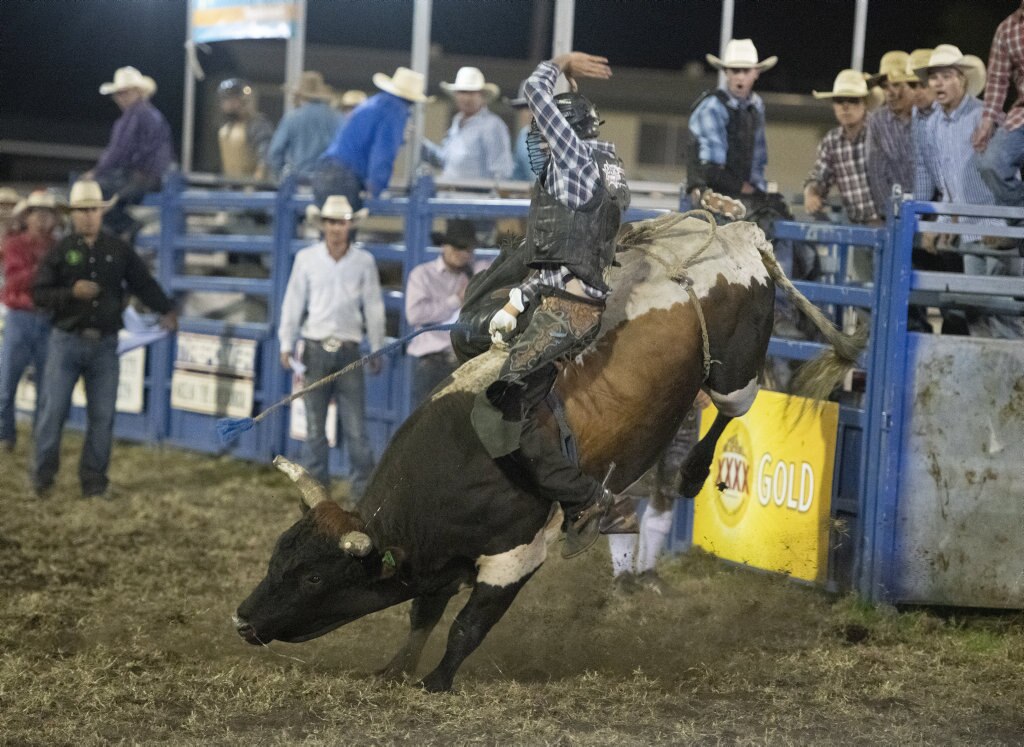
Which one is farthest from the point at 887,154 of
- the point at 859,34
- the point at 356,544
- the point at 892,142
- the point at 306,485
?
the point at 356,544

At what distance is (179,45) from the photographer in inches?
966

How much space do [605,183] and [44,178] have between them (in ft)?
61.8

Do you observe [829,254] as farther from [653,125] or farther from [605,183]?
[653,125]

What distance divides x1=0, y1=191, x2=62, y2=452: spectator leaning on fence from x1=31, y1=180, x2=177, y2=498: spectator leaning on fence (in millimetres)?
914

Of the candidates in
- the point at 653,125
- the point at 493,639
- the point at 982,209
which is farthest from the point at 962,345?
the point at 653,125

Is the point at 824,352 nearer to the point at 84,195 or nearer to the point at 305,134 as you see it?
the point at 84,195

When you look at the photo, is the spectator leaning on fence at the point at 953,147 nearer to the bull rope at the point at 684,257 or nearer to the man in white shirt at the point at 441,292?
the bull rope at the point at 684,257

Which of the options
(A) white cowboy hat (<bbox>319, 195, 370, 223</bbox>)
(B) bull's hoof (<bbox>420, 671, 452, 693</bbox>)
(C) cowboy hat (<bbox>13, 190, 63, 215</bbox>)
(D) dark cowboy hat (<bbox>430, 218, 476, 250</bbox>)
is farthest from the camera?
(C) cowboy hat (<bbox>13, 190, 63, 215</bbox>)

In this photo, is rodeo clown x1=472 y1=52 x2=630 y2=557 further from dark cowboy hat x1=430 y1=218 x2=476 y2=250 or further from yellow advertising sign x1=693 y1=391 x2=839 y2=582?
dark cowboy hat x1=430 y1=218 x2=476 y2=250

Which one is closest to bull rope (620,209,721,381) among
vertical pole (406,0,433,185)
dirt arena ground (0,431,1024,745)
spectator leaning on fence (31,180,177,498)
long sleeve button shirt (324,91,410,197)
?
dirt arena ground (0,431,1024,745)

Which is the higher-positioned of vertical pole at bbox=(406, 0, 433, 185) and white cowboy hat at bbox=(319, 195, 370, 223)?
vertical pole at bbox=(406, 0, 433, 185)

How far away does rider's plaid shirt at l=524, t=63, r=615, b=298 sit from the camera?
498 cm

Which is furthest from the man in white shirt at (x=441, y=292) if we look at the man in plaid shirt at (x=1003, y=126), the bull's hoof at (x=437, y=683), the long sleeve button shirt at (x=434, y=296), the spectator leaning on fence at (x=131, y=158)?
the spectator leaning on fence at (x=131, y=158)

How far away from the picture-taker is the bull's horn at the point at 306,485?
5105mm
